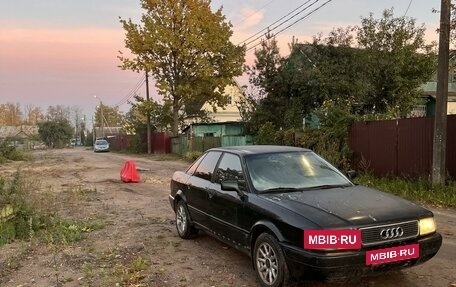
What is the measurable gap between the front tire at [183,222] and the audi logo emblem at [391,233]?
351cm

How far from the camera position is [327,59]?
74.7 feet

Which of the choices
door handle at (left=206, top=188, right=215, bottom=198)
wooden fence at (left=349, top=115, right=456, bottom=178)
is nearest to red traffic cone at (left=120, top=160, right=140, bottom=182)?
wooden fence at (left=349, top=115, right=456, bottom=178)

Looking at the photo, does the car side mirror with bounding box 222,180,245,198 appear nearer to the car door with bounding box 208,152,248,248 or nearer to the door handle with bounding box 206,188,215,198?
the car door with bounding box 208,152,248,248

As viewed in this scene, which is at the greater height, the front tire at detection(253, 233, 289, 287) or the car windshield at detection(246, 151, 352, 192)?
the car windshield at detection(246, 151, 352, 192)

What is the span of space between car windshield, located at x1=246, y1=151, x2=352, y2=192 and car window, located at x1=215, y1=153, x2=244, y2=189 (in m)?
0.15

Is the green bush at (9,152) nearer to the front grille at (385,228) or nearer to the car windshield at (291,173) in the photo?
the car windshield at (291,173)

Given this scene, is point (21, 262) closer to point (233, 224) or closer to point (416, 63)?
point (233, 224)

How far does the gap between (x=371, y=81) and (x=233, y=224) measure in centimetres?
2014

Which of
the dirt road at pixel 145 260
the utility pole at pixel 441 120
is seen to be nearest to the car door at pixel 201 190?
the dirt road at pixel 145 260

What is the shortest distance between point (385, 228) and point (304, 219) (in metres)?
0.75

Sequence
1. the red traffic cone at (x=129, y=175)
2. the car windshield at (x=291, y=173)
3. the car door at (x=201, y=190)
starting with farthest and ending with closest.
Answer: the red traffic cone at (x=129, y=175) < the car door at (x=201, y=190) < the car windshield at (x=291, y=173)

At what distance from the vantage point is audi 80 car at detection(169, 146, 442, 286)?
4.20 metres

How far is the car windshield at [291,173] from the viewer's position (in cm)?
542

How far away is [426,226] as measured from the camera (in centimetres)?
464
